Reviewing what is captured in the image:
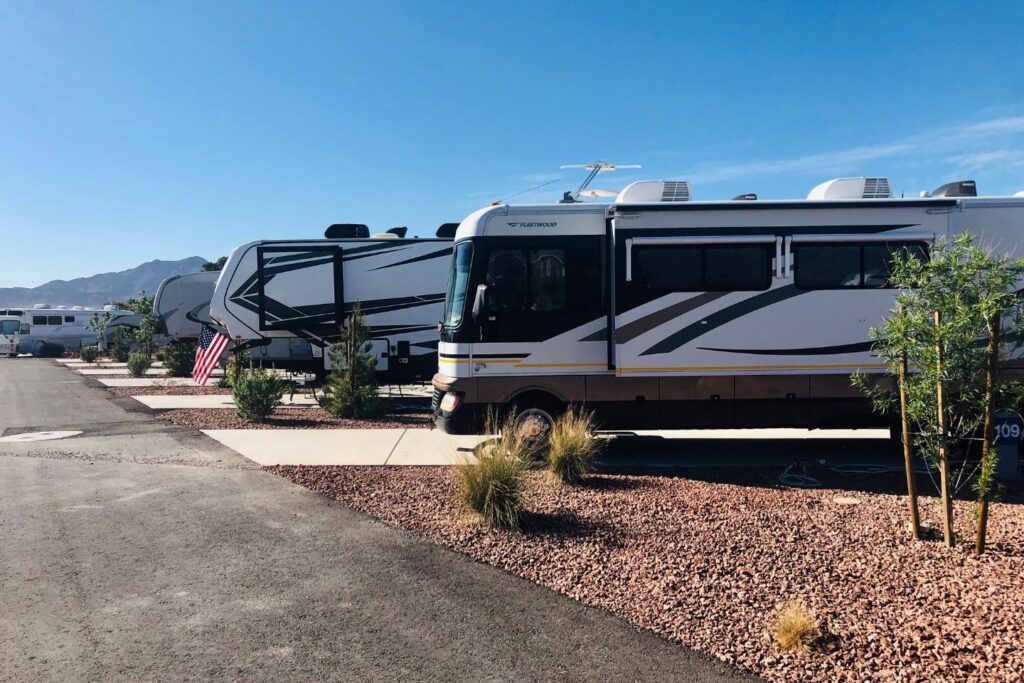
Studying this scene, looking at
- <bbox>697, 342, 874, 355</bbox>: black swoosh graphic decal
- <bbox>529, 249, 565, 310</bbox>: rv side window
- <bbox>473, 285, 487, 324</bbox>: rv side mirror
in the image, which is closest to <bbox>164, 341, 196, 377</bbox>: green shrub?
<bbox>473, 285, 487, 324</bbox>: rv side mirror

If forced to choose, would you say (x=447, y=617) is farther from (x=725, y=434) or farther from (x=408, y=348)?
(x=408, y=348)

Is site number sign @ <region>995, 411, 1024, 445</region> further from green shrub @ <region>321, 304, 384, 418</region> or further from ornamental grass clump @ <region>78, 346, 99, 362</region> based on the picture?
ornamental grass clump @ <region>78, 346, 99, 362</region>

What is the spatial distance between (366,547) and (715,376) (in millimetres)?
4963

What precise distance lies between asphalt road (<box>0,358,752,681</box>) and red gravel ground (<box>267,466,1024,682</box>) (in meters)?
0.31

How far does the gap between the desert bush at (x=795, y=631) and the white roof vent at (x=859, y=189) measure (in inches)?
259

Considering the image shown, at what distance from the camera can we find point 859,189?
938 centimetres

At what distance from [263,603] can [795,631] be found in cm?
328

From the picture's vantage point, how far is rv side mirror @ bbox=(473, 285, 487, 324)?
8992 mm

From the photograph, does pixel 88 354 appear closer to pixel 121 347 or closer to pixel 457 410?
pixel 121 347

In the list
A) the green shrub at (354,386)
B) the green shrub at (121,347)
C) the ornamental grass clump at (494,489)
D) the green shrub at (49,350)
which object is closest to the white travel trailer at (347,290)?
the green shrub at (354,386)

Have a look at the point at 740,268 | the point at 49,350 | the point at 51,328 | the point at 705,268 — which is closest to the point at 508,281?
the point at 705,268

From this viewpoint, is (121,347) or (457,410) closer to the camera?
(457,410)

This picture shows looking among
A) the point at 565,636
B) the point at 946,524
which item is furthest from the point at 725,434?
the point at 565,636

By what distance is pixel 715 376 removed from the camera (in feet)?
30.2
